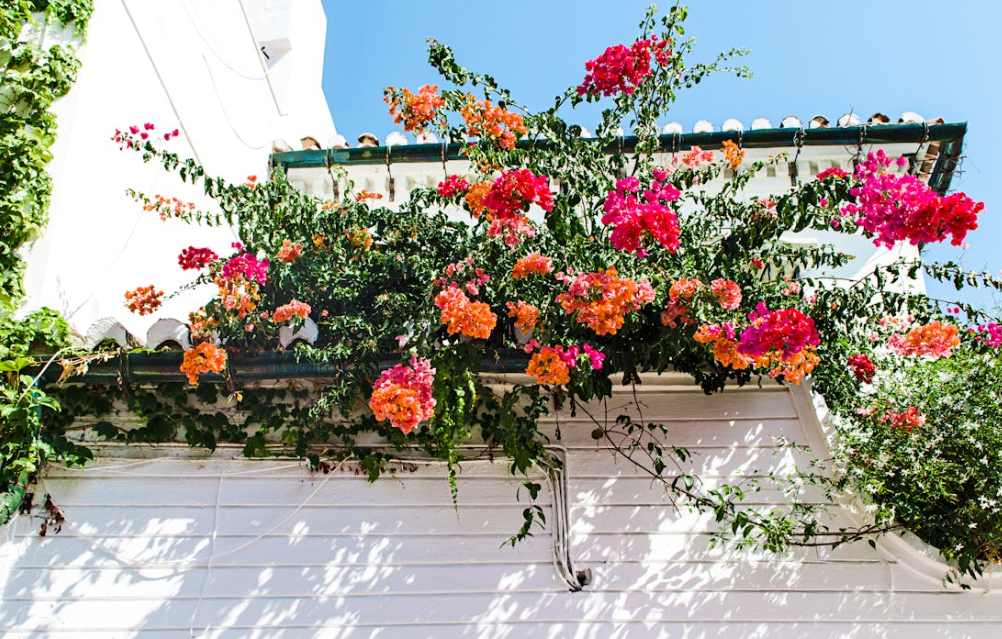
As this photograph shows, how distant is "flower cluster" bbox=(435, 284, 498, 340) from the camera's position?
4.16 metres

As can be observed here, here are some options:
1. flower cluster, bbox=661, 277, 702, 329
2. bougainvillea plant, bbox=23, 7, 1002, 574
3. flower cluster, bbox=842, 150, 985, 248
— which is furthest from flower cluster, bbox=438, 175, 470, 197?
flower cluster, bbox=842, 150, 985, 248

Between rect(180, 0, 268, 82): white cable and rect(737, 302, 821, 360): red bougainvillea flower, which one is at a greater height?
rect(180, 0, 268, 82): white cable

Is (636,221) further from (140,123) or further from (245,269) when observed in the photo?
(140,123)

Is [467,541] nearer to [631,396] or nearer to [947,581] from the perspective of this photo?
[631,396]

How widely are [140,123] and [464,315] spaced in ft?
11.5

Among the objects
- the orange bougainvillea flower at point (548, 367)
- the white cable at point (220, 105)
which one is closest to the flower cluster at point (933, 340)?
the orange bougainvillea flower at point (548, 367)

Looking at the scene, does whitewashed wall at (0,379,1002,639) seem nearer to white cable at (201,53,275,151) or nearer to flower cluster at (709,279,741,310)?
flower cluster at (709,279,741,310)

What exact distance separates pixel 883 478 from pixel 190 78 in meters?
5.89

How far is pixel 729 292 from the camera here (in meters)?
4.27

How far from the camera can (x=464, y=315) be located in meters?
4.15

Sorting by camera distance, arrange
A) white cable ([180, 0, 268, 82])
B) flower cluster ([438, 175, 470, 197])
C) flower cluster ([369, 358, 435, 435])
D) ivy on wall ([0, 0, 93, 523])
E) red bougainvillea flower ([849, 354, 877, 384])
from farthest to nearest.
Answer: white cable ([180, 0, 268, 82])
flower cluster ([438, 175, 470, 197])
red bougainvillea flower ([849, 354, 877, 384])
ivy on wall ([0, 0, 93, 523])
flower cluster ([369, 358, 435, 435])

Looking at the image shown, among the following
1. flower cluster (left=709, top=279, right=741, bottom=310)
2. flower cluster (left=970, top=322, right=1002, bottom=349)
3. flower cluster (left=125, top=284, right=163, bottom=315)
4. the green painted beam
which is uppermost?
the green painted beam

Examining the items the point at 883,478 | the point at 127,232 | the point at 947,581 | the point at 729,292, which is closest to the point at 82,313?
the point at 127,232

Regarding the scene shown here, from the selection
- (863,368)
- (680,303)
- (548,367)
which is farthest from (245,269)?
(863,368)
